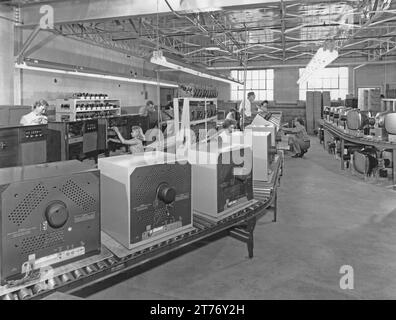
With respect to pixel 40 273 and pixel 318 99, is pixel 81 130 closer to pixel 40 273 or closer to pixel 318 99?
pixel 40 273

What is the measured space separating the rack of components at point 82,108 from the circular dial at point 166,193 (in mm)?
6552

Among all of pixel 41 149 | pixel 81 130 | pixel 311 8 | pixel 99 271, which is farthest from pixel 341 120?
pixel 99 271

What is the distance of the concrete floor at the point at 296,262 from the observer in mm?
2506

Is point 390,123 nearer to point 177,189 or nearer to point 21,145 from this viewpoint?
point 177,189

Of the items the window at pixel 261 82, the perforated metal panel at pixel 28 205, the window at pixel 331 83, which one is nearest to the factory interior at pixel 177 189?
the perforated metal panel at pixel 28 205

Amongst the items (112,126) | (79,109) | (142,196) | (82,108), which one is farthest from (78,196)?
(82,108)

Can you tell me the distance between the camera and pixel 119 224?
1.81 metres

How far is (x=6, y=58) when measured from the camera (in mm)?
6906

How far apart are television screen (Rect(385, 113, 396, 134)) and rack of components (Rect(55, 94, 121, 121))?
5.64 metres

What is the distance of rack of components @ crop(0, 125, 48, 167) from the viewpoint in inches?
171

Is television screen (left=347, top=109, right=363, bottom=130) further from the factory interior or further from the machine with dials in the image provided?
the machine with dials

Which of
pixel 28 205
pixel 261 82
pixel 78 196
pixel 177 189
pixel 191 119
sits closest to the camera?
pixel 28 205

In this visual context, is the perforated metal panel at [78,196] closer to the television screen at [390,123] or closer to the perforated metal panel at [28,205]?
the perforated metal panel at [28,205]

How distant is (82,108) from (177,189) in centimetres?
688
